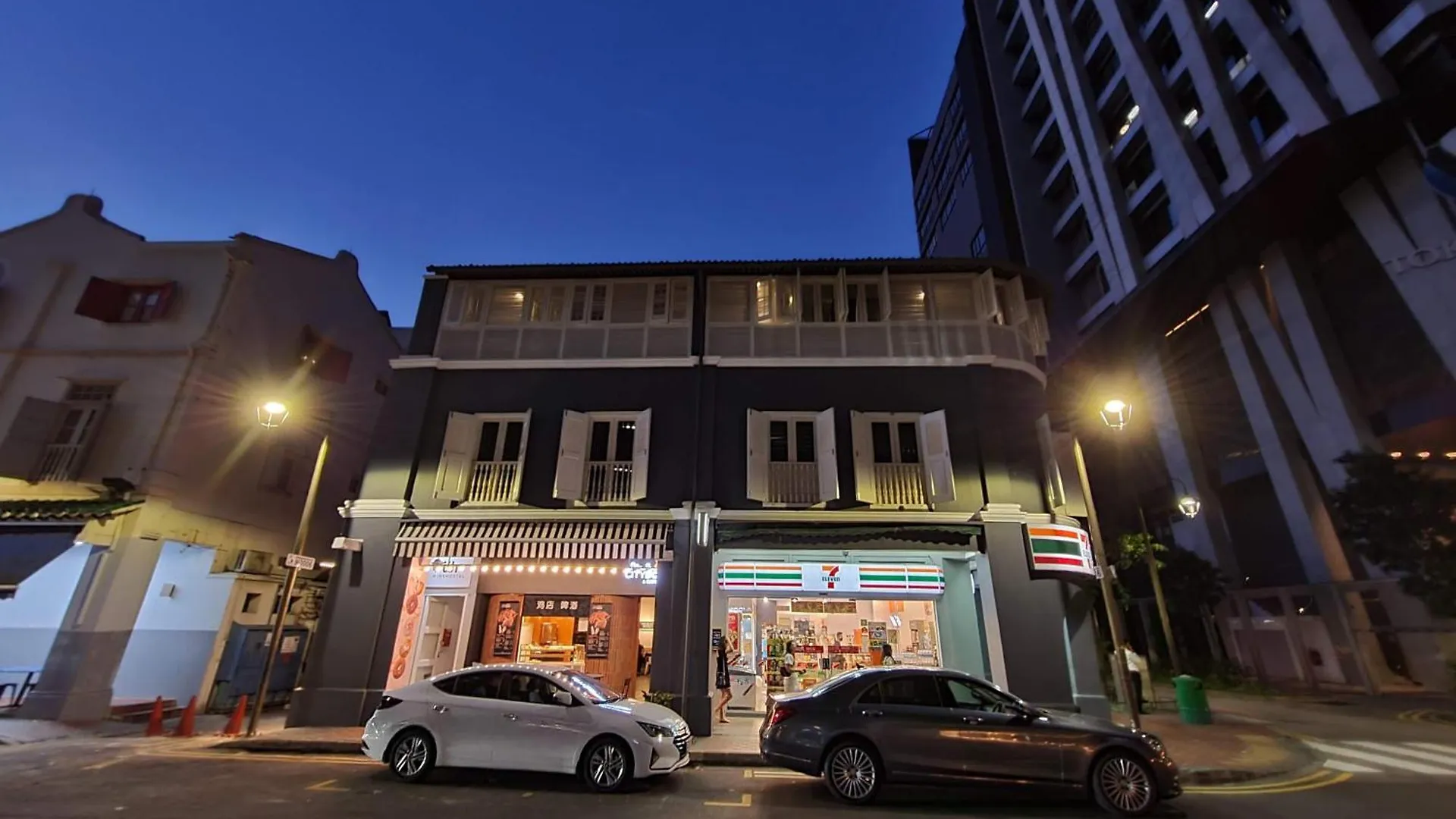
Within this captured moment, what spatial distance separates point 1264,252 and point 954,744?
34.1m

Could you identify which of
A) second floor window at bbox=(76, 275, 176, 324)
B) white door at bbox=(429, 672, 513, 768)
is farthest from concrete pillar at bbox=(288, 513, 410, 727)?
second floor window at bbox=(76, 275, 176, 324)

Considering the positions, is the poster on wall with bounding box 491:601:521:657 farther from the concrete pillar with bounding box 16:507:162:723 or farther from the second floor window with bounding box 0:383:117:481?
the second floor window with bounding box 0:383:117:481

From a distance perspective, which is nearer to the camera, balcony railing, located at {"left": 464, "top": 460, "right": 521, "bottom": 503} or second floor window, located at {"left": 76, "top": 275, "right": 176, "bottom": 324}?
balcony railing, located at {"left": 464, "top": 460, "right": 521, "bottom": 503}

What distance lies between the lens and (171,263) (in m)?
16.1

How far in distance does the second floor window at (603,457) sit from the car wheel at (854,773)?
6.77 meters

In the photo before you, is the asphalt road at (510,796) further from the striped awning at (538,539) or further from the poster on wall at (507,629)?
the poster on wall at (507,629)

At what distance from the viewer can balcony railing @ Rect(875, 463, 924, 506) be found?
12.6 m

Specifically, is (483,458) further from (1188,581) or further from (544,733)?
(1188,581)

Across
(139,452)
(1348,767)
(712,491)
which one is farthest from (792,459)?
(139,452)

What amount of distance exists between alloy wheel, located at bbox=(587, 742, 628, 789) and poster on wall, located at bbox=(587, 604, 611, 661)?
6256 mm

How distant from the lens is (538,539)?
12.0 meters

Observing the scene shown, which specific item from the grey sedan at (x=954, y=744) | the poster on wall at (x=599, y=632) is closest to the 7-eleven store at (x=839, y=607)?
the poster on wall at (x=599, y=632)

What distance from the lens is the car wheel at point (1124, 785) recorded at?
6.60 metres

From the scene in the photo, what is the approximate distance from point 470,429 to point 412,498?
1972 millimetres
